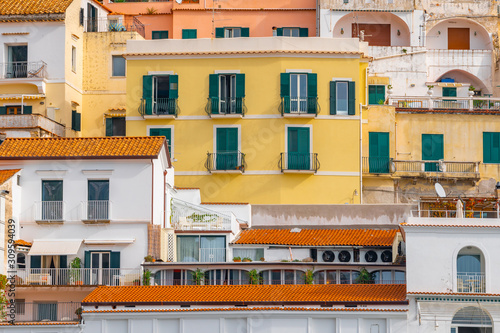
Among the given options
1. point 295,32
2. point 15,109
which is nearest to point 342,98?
point 295,32

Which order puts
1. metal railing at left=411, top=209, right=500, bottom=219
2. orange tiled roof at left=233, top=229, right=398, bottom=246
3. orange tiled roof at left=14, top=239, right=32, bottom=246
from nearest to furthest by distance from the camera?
metal railing at left=411, top=209, right=500, bottom=219 < orange tiled roof at left=14, top=239, right=32, bottom=246 < orange tiled roof at left=233, top=229, right=398, bottom=246

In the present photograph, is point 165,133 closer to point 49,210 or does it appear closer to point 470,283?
point 49,210

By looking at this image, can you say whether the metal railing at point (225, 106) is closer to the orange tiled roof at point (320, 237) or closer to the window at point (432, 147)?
the orange tiled roof at point (320, 237)

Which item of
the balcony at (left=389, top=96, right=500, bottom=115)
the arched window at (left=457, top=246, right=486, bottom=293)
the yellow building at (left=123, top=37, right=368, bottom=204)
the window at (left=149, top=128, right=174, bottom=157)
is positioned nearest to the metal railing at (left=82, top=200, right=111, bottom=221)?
the yellow building at (left=123, top=37, right=368, bottom=204)

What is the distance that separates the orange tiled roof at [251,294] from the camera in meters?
56.4

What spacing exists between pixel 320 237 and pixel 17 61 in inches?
935

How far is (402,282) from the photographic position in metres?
60.2

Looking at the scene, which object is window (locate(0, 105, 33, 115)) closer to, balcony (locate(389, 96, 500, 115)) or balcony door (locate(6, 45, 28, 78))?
balcony door (locate(6, 45, 28, 78))

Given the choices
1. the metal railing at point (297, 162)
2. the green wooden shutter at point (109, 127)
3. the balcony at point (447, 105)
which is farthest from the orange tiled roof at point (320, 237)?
the green wooden shutter at point (109, 127)

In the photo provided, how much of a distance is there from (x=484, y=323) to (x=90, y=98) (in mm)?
32290

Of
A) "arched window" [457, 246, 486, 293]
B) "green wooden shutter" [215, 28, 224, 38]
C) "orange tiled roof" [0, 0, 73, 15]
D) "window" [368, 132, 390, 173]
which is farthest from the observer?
"green wooden shutter" [215, 28, 224, 38]

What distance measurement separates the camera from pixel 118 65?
3135 inches

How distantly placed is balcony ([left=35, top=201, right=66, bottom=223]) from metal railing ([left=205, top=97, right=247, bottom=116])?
13325 millimetres

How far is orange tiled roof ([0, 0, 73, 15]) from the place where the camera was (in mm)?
77188
